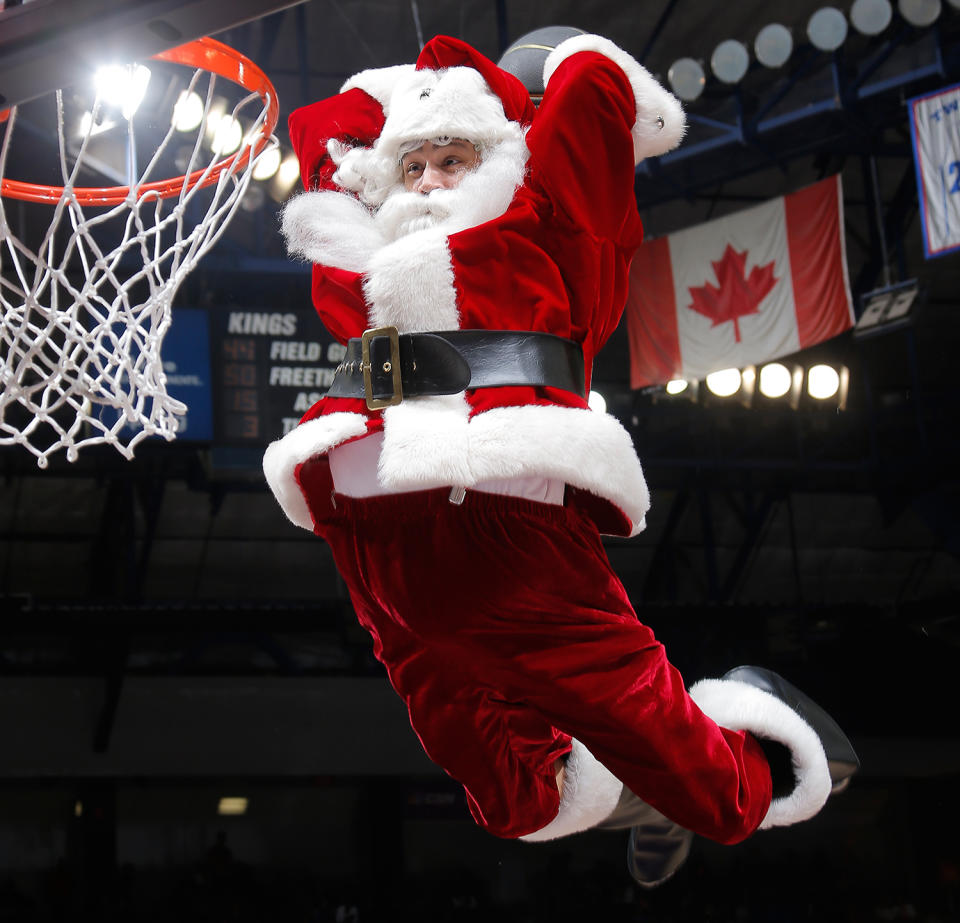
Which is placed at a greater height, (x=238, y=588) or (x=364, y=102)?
(x=364, y=102)

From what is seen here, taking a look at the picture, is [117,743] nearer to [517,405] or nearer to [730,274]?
[730,274]

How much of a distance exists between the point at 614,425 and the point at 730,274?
19.9ft

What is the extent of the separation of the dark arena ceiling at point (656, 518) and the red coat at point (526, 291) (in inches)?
195

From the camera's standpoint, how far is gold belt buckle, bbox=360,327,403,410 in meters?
2.15

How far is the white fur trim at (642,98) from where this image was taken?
2.27m

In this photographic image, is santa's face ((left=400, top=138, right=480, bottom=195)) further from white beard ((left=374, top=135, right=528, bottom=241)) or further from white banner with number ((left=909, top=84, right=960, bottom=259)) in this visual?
white banner with number ((left=909, top=84, right=960, bottom=259))

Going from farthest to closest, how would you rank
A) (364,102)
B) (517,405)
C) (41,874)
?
(41,874)
(364,102)
(517,405)

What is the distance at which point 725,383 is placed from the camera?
904 centimetres

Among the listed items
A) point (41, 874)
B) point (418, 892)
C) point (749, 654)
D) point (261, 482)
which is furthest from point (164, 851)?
point (749, 654)

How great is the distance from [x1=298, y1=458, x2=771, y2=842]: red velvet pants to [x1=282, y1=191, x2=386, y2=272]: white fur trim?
16.8 inches

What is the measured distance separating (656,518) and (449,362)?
32.8ft

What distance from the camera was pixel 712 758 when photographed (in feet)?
7.48

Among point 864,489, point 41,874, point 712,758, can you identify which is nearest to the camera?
point 712,758

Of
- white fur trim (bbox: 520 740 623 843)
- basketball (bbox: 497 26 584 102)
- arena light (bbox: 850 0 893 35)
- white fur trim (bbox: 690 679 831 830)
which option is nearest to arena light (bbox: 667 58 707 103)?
arena light (bbox: 850 0 893 35)
